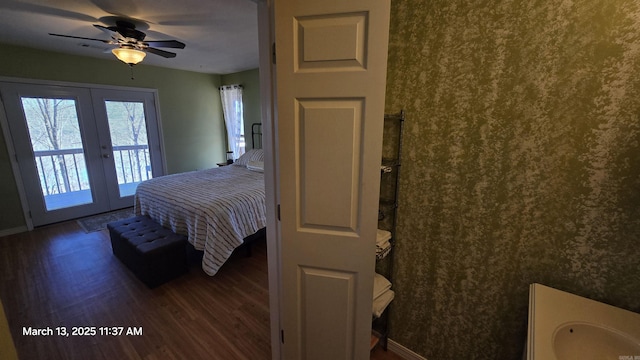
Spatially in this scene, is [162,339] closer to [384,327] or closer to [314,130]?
[384,327]

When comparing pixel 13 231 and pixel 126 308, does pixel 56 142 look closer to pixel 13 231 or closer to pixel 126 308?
pixel 13 231

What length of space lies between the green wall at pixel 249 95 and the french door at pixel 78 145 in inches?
64.0

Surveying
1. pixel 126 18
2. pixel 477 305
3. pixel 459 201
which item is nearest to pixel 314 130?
pixel 459 201

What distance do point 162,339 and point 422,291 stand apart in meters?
1.85

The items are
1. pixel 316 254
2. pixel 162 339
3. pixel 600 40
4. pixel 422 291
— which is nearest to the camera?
pixel 600 40

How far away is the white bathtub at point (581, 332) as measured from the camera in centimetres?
84

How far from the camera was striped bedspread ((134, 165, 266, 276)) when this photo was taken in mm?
2436

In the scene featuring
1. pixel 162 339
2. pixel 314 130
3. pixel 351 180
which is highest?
pixel 314 130

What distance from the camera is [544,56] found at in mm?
1021

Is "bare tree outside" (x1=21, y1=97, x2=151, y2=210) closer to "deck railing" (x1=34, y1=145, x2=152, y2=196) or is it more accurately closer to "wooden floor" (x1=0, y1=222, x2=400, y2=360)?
"deck railing" (x1=34, y1=145, x2=152, y2=196)

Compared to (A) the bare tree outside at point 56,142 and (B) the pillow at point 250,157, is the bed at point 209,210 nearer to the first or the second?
(B) the pillow at point 250,157

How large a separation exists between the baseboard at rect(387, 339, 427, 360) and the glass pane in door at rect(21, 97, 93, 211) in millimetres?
4966

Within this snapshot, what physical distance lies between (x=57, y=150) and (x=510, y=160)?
17.9 feet

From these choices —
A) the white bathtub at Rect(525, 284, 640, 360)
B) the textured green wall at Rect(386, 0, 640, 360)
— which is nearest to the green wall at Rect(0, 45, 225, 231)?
the textured green wall at Rect(386, 0, 640, 360)
